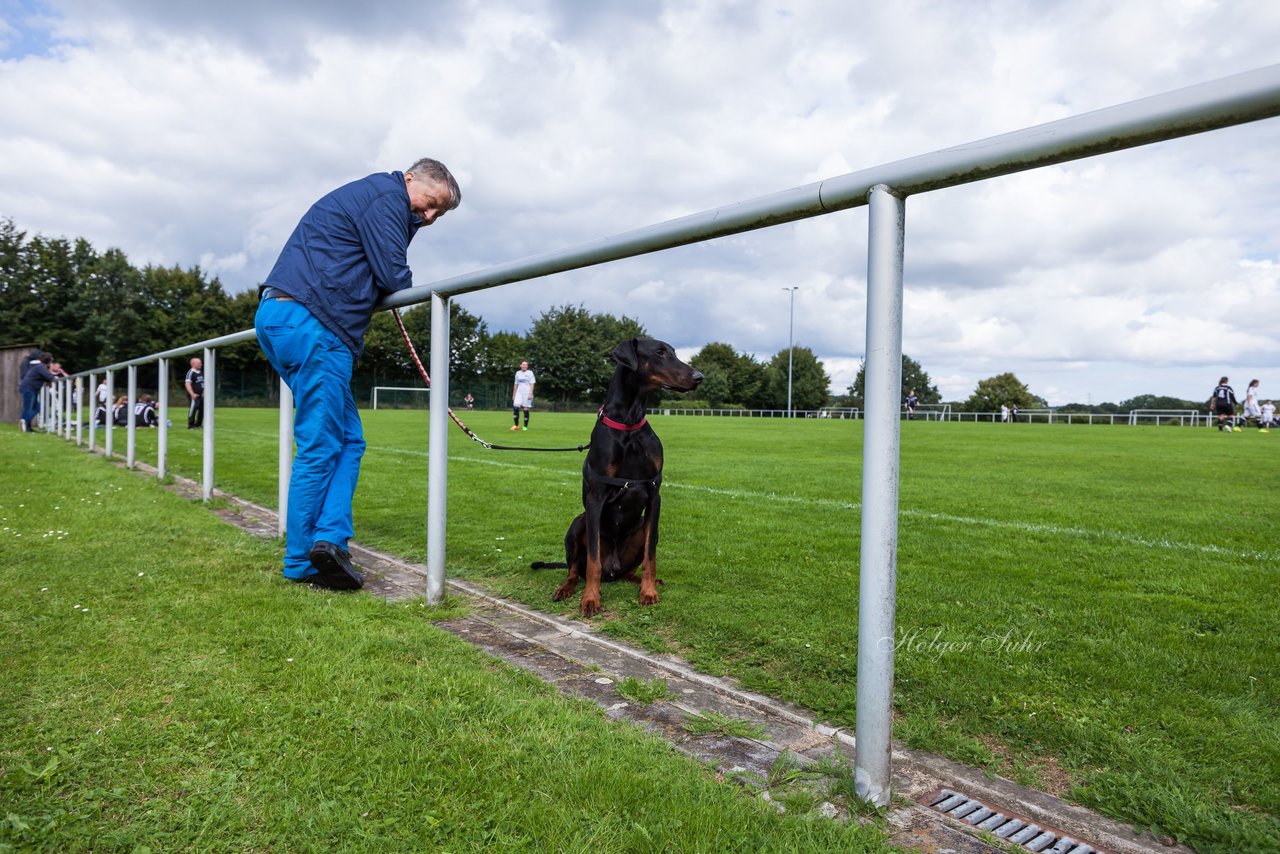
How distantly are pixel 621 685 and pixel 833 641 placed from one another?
3.04 feet

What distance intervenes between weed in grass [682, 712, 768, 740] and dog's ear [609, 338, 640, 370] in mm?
1862

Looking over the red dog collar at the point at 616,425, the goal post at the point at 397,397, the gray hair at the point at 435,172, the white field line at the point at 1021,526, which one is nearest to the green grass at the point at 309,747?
the red dog collar at the point at 616,425

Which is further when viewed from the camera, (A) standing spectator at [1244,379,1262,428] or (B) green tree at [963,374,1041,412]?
(B) green tree at [963,374,1041,412]

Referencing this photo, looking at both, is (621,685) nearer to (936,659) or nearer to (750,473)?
(936,659)

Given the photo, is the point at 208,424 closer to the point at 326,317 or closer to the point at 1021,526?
the point at 326,317

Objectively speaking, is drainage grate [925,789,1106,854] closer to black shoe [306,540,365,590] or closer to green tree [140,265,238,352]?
black shoe [306,540,365,590]

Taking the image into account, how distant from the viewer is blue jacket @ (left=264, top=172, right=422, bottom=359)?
381cm

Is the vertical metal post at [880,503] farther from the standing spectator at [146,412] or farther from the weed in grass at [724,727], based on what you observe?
the standing spectator at [146,412]

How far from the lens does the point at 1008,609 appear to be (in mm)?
3531

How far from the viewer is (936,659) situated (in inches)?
111

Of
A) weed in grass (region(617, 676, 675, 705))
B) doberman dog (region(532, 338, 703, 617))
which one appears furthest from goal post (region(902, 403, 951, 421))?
weed in grass (region(617, 676, 675, 705))

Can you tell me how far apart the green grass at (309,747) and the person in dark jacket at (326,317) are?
614mm

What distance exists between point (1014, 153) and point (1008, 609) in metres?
2.50

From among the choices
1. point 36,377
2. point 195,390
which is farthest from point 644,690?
point 36,377
